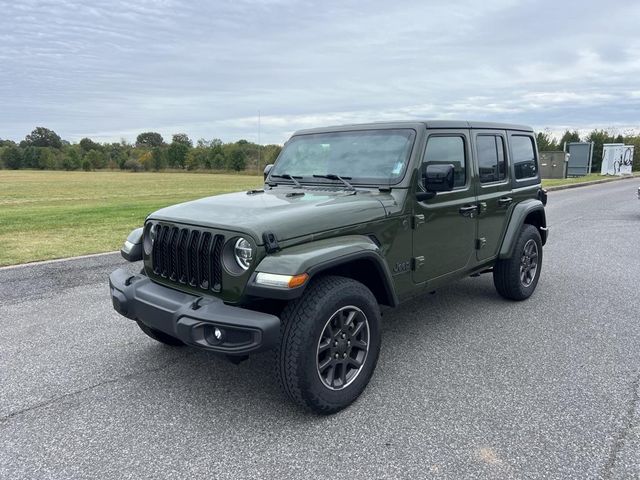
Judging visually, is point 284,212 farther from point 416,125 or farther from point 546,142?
point 546,142

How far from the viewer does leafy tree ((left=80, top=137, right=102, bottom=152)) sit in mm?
95688

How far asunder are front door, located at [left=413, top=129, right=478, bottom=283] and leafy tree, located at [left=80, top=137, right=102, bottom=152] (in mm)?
100825

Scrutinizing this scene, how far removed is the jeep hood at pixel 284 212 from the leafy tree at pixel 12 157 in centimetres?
9877

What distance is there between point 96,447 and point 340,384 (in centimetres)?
147

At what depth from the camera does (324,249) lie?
118 inches

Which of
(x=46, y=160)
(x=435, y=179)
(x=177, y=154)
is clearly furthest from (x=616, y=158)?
(x=46, y=160)

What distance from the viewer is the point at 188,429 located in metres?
2.94

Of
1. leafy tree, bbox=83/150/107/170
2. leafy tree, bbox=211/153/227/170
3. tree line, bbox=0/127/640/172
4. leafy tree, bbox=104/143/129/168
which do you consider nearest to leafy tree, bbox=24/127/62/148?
tree line, bbox=0/127/640/172

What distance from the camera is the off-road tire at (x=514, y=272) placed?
199 inches

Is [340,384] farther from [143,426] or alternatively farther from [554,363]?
[554,363]

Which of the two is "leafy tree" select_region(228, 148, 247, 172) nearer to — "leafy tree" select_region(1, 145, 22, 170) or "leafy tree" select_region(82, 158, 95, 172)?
"leafy tree" select_region(82, 158, 95, 172)

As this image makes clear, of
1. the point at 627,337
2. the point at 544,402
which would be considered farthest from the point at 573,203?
the point at 544,402

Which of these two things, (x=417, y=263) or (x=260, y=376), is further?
(x=417, y=263)

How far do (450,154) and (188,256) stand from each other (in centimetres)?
239
